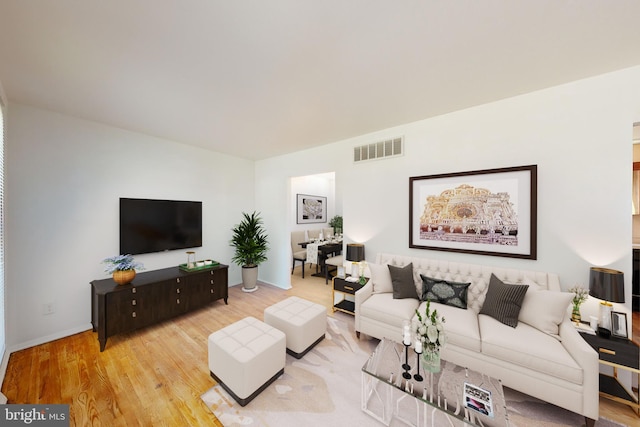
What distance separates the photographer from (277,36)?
1.54 meters

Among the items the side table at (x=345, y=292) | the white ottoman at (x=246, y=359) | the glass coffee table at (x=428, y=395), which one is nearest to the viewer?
the glass coffee table at (x=428, y=395)

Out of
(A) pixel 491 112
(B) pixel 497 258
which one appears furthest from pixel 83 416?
(A) pixel 491 112

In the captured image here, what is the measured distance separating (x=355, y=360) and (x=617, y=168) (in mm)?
3045

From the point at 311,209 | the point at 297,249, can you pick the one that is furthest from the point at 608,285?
the point at 311,209

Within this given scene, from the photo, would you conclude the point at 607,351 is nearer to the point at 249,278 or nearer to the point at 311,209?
the point at 249,278

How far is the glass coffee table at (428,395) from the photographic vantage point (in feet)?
4.40

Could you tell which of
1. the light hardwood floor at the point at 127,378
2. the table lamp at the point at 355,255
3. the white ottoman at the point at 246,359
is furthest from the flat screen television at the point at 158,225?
the table lamp at the point at 355,255

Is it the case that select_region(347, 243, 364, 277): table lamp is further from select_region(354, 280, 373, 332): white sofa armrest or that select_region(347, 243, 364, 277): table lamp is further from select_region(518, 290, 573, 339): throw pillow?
select_region(518, 290, 573, 339): throw pillow

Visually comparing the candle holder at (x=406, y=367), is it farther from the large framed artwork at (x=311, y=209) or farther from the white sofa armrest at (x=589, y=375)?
the large framed artwork at (x=311, y=209)

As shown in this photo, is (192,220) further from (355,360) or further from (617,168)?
(617,168)

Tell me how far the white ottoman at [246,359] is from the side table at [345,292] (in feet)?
4.30

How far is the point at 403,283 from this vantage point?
2.68 meters

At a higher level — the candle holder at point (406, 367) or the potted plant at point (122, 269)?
the potted plant at point (122, 269)

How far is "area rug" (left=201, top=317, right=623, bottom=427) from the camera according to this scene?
1.62 meters
